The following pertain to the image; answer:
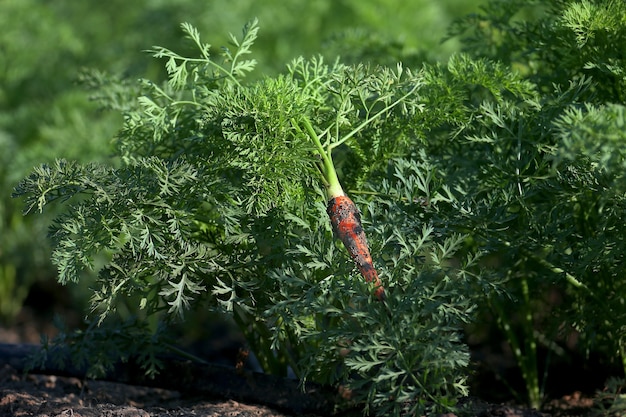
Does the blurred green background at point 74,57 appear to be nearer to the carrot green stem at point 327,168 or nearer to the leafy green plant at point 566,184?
the leafy green plant at point 566,184

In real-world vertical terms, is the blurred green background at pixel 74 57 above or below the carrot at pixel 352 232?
above

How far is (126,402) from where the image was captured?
238cm

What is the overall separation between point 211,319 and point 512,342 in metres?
1.98

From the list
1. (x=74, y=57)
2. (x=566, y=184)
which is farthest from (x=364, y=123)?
(x=74, y=57)

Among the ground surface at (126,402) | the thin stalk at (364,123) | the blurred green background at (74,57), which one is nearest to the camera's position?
the thin stalk at (364,123)

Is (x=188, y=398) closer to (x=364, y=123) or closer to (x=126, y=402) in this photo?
(x=126, y=402)

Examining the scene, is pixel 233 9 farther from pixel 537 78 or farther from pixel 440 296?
pixel 440 296

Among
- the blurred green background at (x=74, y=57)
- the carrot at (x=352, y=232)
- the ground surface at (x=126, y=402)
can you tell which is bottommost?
the ground surface at (x=126, y=402)

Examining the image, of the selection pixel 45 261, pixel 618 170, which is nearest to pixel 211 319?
pixel 45 261

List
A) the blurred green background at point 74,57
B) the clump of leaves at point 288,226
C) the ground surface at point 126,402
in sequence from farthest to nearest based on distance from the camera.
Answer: the blurred green background at point 74,57 < the ground surface at point 126,402 < the clump of leaves at point 288,226

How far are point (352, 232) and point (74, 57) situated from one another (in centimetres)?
333

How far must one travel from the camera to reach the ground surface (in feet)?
6.65

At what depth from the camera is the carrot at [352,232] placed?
1.86 meters

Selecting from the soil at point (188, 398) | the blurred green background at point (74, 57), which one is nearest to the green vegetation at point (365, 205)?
the soil at point (188, 398)
